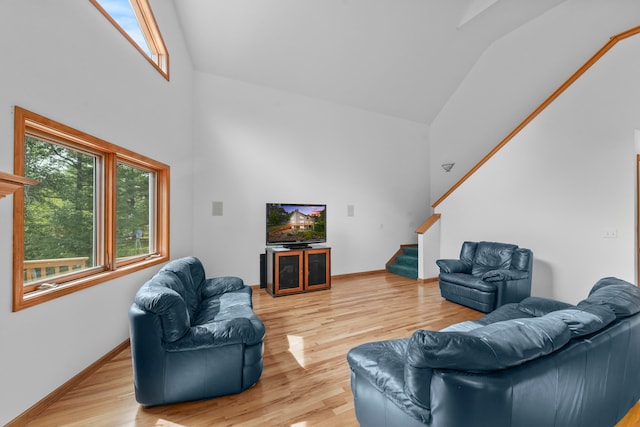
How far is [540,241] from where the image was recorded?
4309mm

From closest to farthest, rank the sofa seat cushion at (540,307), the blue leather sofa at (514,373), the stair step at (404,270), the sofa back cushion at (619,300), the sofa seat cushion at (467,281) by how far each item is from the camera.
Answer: the blue leather sofa at (514,373) < the sofa back cushion at (619,300) < the sofa seat cushion at (540,307) < the sofa seat cushion at (467,281) < the stair step at (404,270)

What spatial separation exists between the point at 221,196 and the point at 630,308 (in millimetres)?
4948

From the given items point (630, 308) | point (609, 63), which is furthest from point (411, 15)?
point (630, 308)

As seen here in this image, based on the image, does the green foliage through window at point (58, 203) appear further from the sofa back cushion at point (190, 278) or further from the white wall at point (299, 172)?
the white wall at point (299, 172)

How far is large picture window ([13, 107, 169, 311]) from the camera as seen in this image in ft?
6.14

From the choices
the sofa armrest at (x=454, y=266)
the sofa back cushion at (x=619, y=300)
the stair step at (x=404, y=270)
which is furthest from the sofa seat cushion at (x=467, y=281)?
the sofa back cushion at (x=619, y=300)

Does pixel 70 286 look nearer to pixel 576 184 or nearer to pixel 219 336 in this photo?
pixel 219 336

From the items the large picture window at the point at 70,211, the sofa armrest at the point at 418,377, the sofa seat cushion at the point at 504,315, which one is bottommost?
the sofa seat cushion at the point at 504,315

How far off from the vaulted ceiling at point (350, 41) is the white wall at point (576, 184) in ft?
7.83

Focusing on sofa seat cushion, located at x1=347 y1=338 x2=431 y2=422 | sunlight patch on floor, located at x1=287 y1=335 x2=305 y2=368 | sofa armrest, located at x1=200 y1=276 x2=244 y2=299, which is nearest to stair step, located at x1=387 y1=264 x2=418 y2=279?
sunlight patch on floor, located at x1=287 y1=335 x2=305 y2=368

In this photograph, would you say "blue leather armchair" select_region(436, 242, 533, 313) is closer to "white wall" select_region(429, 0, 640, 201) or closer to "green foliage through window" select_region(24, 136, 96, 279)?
"white wall" select_region(429, 0, 640, 201)

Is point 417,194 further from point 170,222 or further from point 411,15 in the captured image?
point 170,222

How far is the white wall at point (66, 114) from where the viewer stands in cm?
169

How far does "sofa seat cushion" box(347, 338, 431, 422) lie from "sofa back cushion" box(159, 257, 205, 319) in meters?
1.72
